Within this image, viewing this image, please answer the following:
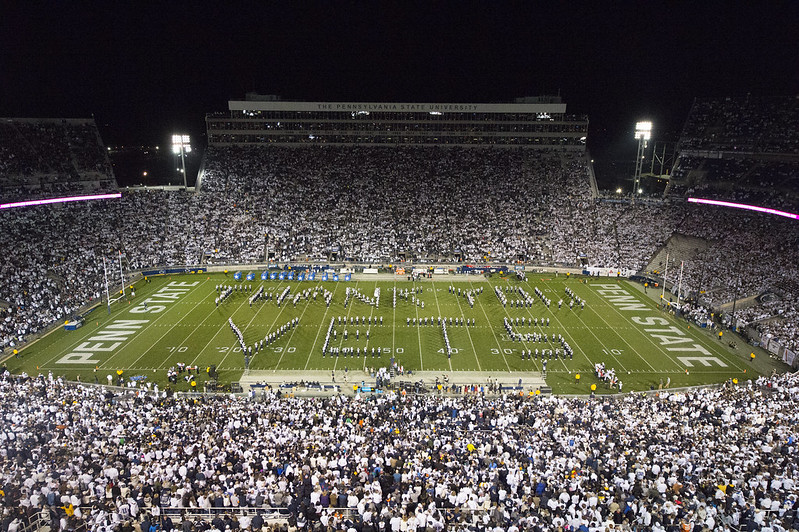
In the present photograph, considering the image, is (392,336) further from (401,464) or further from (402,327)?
(401,464)

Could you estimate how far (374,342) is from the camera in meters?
27.5

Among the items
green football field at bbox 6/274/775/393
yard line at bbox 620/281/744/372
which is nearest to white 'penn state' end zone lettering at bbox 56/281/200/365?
green football field at bbox 6/274/775/393

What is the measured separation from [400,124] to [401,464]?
52020mm

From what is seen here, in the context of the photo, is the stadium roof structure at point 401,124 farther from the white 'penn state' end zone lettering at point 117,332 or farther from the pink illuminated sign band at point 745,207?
the white 'penn state' end zone lettering at point 117,332

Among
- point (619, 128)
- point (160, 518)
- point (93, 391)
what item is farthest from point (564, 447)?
point (619, 128)

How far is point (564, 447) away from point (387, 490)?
5.23 meters

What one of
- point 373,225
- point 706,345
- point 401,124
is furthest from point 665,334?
point 401,124

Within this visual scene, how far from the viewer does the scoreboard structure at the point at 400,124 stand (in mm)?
59750

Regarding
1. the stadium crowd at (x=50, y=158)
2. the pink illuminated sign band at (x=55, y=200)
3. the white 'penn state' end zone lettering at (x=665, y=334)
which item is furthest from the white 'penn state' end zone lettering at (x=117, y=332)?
the white 'penn state' end zone lettering at (x=665, y=334)

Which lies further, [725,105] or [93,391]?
[725,105]

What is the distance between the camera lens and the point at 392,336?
28375mm

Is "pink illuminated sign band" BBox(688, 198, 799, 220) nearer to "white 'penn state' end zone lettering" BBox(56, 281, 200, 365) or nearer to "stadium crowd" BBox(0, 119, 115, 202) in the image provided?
"white 'penn state' end zone lettering" BBox(56, 281, 200, 365)

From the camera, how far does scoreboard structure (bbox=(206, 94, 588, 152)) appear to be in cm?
5975

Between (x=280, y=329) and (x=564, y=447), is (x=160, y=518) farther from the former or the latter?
(x=280, y=329)
